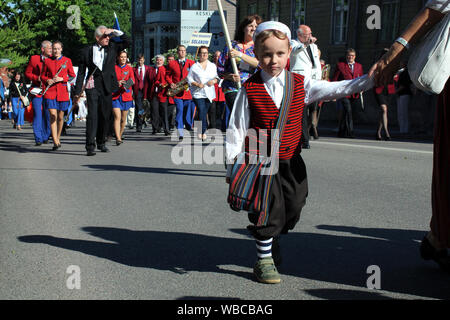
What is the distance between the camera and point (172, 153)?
449 inches

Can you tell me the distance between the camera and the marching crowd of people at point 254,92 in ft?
12.5

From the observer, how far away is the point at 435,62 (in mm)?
3199

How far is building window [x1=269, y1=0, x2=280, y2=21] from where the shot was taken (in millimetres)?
31080

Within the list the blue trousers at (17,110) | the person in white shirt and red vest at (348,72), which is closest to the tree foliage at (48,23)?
the blue trousers at (17,110)

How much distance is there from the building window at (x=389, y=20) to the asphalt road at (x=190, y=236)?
14124 mm

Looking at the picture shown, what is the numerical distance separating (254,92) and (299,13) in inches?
1021

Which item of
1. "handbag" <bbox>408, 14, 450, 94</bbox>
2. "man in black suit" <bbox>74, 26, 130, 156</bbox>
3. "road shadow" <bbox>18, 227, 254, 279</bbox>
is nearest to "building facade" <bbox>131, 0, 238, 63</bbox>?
"man in black suit" <bbox>74, 26, 130, 156</bbox>

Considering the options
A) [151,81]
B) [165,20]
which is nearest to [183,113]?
[151,81]

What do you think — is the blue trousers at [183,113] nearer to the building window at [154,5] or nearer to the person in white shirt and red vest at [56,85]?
the person in white shirt and red vest at [56,85]

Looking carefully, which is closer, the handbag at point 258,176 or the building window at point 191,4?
the handbag at point 258,176

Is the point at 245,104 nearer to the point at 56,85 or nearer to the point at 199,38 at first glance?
the point at 56,85

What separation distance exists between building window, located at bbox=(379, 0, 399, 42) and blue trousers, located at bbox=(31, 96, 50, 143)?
13.8 metres

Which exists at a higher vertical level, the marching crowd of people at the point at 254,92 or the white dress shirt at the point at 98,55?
the white dress shirt at the point at 98,55
